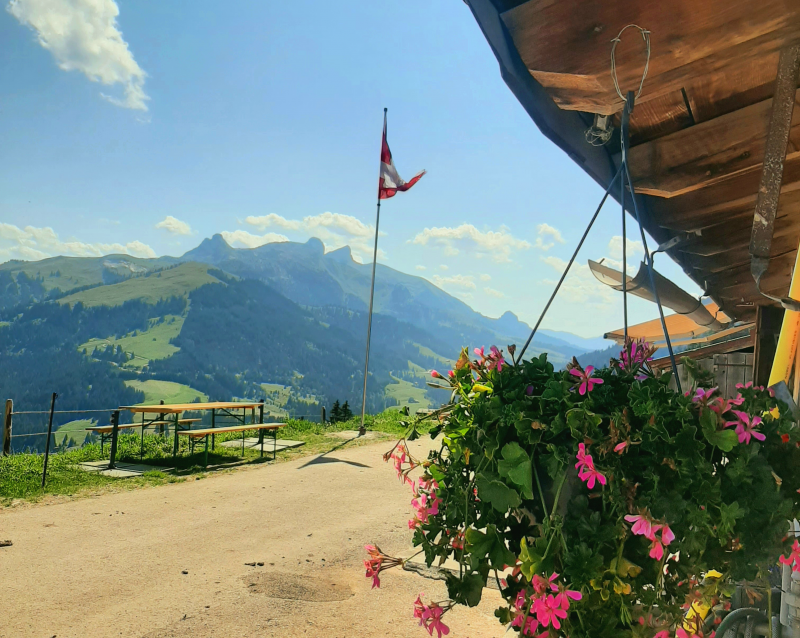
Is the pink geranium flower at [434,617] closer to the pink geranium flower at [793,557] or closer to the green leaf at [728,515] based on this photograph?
the green leaf at [728,515]

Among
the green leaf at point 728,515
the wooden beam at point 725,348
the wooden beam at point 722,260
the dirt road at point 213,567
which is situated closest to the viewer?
the green leaf at point 728,515

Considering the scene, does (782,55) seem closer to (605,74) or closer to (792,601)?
(605,74)

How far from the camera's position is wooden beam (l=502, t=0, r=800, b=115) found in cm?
109

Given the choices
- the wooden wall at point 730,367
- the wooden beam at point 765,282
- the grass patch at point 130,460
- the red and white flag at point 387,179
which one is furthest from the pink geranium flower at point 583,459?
the red and white flag at point 387,179

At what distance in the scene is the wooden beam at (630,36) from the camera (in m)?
1.09

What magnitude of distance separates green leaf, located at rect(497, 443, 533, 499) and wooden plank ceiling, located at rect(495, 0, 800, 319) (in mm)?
814

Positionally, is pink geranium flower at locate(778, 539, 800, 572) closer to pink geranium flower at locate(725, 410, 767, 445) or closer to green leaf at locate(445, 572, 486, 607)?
pink geranium flower at locate(725, 410, 767, 445)

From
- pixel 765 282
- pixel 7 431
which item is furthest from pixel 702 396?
pixel 7 431

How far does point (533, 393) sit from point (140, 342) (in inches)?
7529

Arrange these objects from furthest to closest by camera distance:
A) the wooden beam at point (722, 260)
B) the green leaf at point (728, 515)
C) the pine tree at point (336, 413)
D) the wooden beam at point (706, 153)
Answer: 1. the pine tree at point (336, 413)
2. the wooden beam at point (722, 260)
3. the wooden beam at point (706, 153)
4. the green leaf at point (728, 515)

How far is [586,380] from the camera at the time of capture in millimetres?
997

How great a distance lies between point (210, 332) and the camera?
182 meters

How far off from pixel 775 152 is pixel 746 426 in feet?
3.76

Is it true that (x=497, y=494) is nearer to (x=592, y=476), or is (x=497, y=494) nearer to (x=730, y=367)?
(x=592, y=476)
